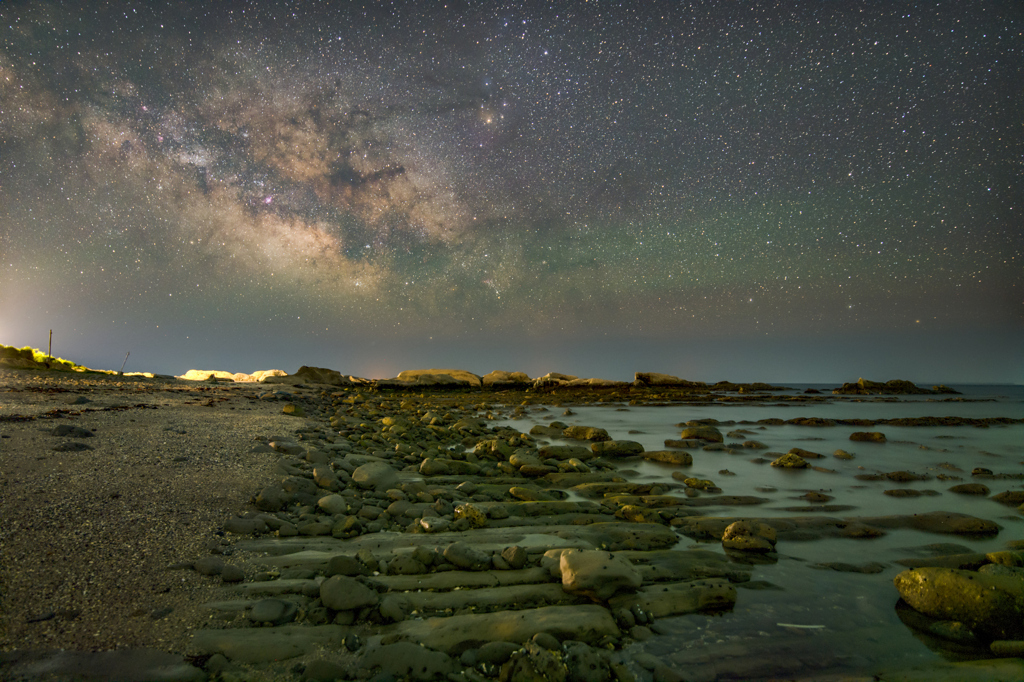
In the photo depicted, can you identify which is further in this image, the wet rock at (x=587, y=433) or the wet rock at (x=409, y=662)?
the wet rock at (x=587, y=433)

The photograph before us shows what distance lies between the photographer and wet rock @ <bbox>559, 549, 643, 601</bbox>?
2.90m

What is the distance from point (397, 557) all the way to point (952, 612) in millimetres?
3950

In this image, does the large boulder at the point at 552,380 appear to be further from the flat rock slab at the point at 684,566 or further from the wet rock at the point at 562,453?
the flat rock slab at the point at 684,566

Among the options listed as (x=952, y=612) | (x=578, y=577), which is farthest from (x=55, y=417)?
(x=952, y=612)

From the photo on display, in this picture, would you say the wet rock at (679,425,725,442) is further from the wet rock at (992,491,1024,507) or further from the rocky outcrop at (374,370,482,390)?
the rocky outcrop at (374,370,482,390)

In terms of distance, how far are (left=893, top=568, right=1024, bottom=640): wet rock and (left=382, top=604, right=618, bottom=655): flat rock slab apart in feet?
7.88

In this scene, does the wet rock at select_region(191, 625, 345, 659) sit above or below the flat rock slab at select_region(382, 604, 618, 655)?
above

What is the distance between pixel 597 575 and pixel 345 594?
1.66 m

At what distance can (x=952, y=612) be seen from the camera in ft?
9.68

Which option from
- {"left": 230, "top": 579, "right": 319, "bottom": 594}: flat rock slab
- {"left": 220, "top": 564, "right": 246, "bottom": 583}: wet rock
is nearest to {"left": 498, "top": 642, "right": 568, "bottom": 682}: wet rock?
{"left": 230, "top": 579, "right": 319, "bottom": 594}: flat rock slab

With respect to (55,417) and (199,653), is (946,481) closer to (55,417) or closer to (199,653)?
(199,653)

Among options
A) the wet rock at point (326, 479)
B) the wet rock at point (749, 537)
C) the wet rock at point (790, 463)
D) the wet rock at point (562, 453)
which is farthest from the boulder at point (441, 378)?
the wet rock at point (749, 537)

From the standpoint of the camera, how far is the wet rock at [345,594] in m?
2.62

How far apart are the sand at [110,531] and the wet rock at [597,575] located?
87.9 inches
